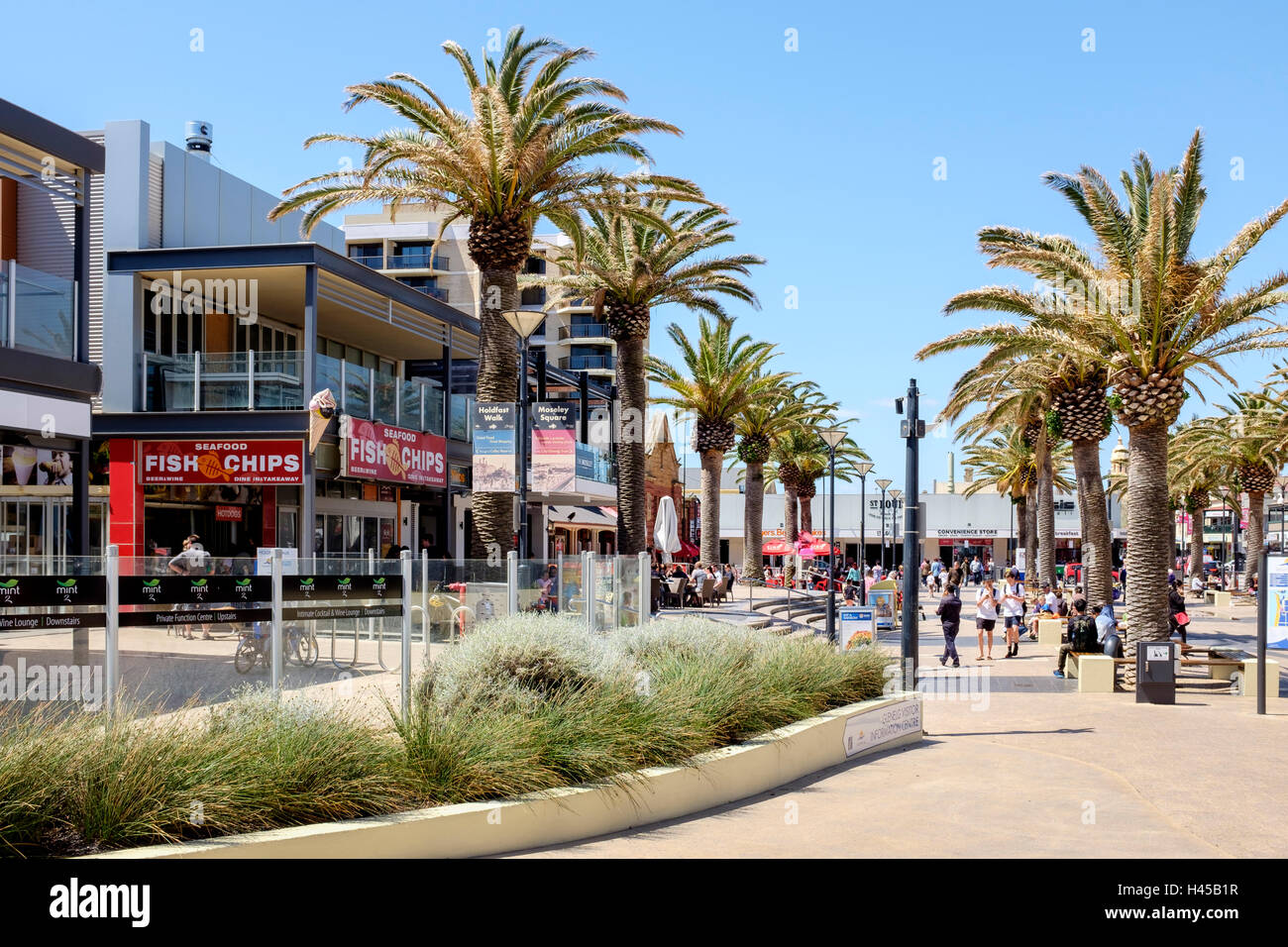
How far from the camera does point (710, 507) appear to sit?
128 ft

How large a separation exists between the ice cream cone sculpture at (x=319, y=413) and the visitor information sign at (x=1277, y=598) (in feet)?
54.1

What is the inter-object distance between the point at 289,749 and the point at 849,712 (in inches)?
265

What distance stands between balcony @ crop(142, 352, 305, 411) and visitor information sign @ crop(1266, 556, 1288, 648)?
17246 millimetres

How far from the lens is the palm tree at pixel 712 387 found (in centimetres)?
3925

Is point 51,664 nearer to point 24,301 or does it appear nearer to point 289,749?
point 289,749

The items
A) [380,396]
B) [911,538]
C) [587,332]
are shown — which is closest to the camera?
[911,538]

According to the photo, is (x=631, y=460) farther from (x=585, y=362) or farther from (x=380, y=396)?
(x=585, y=362)

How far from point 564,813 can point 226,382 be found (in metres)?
17.8

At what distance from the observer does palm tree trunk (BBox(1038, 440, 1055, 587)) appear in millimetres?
38594

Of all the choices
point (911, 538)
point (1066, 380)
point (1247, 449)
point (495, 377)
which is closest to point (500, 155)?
point (495, 377)

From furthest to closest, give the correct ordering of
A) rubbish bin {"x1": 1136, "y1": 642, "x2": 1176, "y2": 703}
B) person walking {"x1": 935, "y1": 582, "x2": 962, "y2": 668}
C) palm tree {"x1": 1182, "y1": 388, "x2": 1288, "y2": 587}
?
palm tree {"x1": 1182, "y1": 388, "x2": 1288, "y2": 587}, person walking {"x1": 935, "y1": 582, "x2": 962, "y2": 668}, rubbish bin {"x1": 1136, "y1": 642, "x2": 1176, "y2": 703}

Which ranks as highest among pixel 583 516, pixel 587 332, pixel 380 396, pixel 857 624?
pixel 587 332

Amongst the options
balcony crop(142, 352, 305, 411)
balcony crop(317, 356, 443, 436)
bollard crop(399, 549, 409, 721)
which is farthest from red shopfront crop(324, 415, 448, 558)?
bollard crop(399, 549, 409, 721)

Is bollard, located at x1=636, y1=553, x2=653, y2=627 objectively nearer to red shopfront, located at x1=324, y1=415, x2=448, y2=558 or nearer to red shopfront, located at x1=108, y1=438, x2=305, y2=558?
red shopfront, located at x1=324, y1=415, x2=448, y2=558
